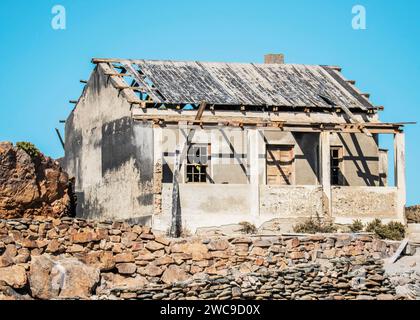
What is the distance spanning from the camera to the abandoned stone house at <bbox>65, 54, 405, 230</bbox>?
3070 cm

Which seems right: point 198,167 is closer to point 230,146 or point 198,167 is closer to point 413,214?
point 230,146

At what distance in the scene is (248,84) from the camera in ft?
116

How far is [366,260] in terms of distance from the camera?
85.7ft

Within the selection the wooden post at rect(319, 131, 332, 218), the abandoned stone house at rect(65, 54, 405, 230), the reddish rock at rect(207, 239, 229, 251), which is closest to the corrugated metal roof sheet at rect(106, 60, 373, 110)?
the abandoned stone house at rect(65, 54, 405, 230)

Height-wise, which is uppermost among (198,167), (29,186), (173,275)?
(198,167)

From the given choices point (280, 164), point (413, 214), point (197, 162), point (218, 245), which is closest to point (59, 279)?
point (218, 245)

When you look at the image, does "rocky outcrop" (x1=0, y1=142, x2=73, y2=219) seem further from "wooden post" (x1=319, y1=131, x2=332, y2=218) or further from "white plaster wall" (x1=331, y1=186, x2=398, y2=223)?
"white plaster wall" (x1=331, y1=186, x2=398, y2=223)

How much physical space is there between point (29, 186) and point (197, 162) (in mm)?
7833

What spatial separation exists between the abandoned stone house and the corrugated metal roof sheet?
0.15 ft

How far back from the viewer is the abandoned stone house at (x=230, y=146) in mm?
30703

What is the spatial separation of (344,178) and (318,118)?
7.16 feet

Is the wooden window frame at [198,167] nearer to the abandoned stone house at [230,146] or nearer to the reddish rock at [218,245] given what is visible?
the abandoned stone house at [230,146]
